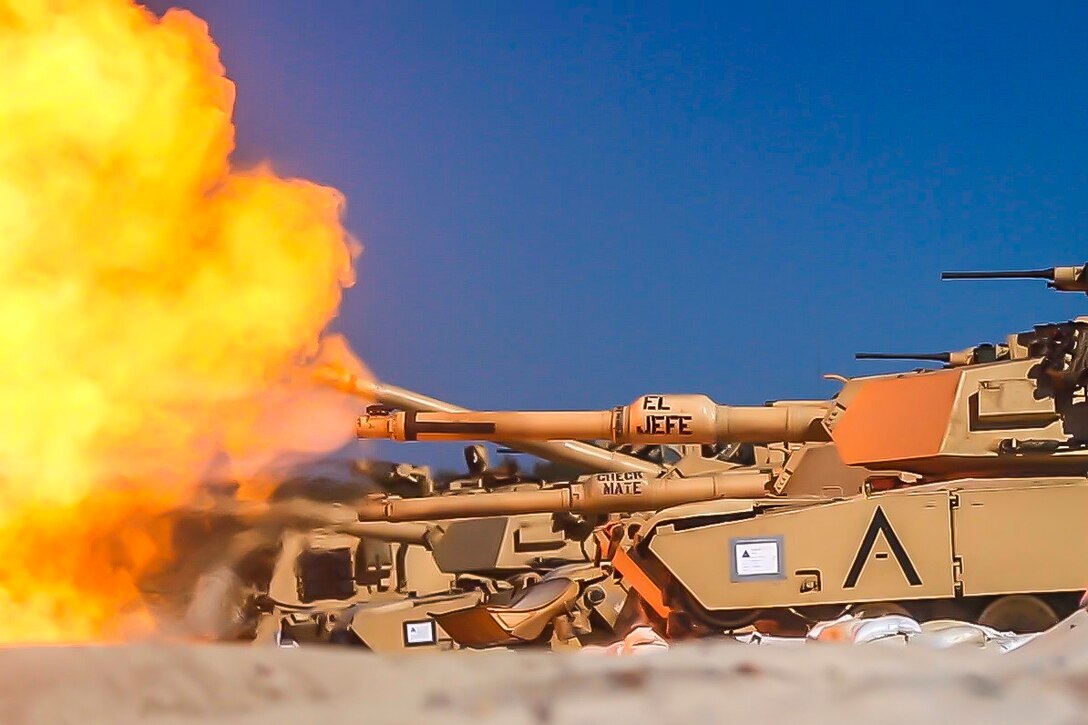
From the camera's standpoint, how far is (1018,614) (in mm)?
9242

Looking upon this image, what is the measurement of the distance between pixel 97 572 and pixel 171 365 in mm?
1741

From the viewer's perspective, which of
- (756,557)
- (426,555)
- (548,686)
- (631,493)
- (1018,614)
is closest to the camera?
(548,686)

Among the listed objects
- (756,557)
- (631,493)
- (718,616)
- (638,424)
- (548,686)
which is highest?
(638,424)

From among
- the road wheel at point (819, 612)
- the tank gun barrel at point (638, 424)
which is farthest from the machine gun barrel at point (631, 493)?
the road wheel at point (819, 612)

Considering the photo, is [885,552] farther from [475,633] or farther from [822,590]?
[475,633]

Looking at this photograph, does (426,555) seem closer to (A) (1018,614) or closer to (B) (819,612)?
(B) (819,612)

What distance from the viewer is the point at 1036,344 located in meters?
9.36

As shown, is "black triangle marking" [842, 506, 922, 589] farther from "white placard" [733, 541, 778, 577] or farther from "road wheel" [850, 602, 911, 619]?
"white placard" [733, 541, 778, 577]

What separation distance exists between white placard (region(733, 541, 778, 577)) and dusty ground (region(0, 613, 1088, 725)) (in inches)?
330

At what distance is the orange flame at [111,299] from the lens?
5.86 meters

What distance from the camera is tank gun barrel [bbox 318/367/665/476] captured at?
460 inches

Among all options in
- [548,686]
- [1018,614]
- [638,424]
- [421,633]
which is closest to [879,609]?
[1018,614]

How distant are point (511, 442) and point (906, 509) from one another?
13.0 feet

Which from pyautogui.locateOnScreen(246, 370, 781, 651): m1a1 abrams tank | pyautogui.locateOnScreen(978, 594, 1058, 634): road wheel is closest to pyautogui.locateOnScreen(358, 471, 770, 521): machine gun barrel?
pyautogui.locateOnScreen(246, 370, 781, 651): m1a1 abrams tank
